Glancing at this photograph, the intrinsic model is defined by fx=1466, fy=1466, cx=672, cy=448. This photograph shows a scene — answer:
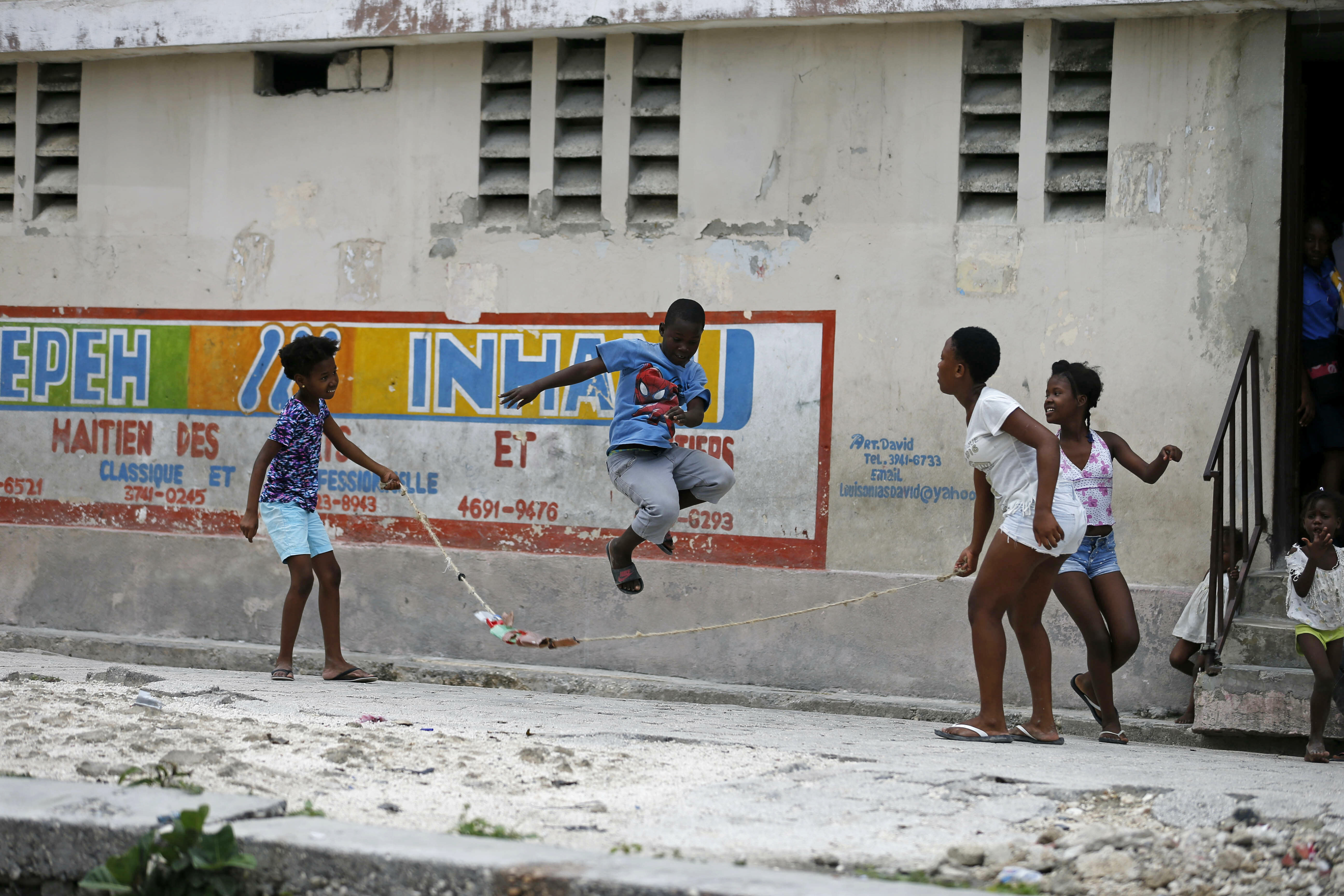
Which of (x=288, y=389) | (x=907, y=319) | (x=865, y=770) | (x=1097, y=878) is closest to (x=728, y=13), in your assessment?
(x=907, y=319)

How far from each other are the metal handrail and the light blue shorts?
4.25 metres

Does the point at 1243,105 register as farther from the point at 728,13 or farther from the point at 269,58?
the point at 269,58

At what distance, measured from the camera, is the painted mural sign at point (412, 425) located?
799cm

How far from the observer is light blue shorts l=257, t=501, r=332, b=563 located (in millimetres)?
7254

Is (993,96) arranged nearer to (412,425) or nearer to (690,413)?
(690,413)

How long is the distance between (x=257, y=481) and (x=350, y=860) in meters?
3.96

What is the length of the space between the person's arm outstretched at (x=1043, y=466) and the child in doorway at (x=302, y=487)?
304cm

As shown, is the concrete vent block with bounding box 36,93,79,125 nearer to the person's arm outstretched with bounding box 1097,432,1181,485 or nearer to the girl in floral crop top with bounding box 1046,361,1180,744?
the girl in floral crop top with bounding box 1046,361,1180,744

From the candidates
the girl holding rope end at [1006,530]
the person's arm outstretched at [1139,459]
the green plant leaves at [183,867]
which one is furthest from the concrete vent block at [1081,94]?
the green plant leaves at [183,867]

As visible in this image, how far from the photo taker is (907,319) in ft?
25.4

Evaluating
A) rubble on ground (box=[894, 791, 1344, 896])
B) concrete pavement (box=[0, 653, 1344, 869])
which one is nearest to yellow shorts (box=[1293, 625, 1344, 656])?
concrete pavement (box=[0, 653, 1344, 869])

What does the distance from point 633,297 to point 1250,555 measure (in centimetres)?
348

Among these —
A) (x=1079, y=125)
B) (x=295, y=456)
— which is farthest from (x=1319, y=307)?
(x=295, y=456)

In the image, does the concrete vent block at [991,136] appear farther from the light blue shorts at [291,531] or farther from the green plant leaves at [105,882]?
the green plant leaves at [105,882]
